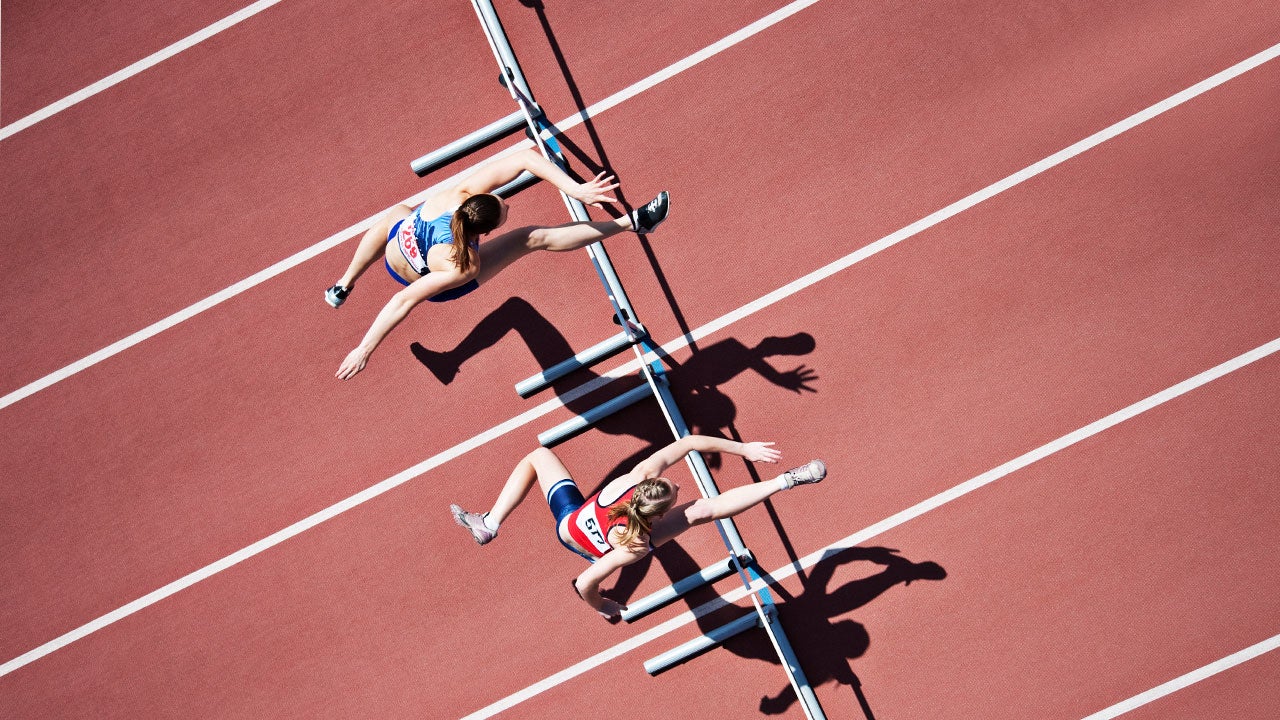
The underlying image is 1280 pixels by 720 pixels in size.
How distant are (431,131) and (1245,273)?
19.6 ft

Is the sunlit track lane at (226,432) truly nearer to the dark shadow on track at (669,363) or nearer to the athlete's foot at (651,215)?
the dark shadow on track at (669,363)

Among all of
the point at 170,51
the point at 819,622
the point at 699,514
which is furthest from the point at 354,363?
the point at 819,622

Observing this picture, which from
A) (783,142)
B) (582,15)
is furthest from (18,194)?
(783,142)

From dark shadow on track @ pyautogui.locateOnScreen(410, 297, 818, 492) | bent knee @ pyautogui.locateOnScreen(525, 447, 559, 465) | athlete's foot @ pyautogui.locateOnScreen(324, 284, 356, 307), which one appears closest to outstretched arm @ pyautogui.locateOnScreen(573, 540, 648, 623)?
bent knee @ pyautogui.locateOnScreen(525, 447, 559, 465)

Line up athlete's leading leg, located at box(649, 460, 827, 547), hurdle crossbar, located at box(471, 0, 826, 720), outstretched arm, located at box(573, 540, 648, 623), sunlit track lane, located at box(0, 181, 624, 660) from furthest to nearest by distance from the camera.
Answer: sunlit track lane, located at box(0, 181, 624, 660)
hurdle crossbar, located at box(471, 0, 826, 720)
athlete's leading leg, located at box(649, 460, 827, 547)
outstretched arm, located at box(573, 540, 648, 623)

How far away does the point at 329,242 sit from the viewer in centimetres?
565

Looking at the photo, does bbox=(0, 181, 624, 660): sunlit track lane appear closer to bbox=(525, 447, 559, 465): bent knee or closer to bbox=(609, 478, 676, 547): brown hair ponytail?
bbox=(525, 447, 559, 465): bent knee

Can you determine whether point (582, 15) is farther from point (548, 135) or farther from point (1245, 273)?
point (1245, 273)

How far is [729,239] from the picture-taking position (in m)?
5.52

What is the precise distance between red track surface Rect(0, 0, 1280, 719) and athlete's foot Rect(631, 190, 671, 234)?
4.21 feet

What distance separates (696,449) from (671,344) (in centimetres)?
119

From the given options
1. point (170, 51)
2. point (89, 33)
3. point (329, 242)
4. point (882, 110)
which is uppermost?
point (89, 33)

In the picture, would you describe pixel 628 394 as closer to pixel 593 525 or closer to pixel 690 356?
pixel 690 356

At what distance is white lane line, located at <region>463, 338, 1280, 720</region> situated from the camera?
212 inches
